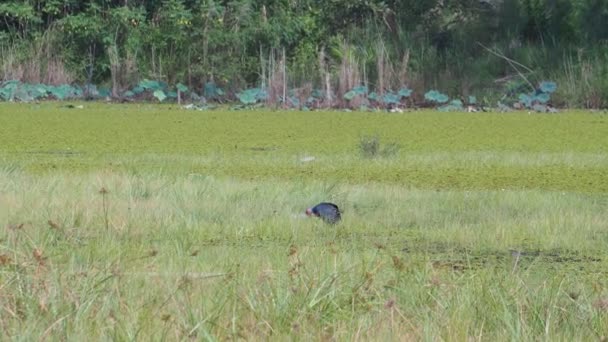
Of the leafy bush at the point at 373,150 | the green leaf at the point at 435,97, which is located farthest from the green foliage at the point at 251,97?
the leafy bush at the point at 373,150

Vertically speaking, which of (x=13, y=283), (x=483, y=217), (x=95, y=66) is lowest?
(x=95, y=66)

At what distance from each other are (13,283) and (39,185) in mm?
2629

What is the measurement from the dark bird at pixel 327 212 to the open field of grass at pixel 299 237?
48mm

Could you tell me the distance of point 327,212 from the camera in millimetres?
5117

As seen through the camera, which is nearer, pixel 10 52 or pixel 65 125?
pixel 65 125

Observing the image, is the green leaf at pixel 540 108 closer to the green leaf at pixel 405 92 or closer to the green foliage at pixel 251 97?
the green leaf at pixel 405 92

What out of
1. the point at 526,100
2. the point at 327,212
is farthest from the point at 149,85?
Answer: the point at 327,212

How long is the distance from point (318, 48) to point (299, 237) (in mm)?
11411

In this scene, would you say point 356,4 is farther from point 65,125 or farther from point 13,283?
point 13,283

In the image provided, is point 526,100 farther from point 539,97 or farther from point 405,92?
point 405,92

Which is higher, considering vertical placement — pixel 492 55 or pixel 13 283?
pixel 13 283

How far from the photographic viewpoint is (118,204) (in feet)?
17.6

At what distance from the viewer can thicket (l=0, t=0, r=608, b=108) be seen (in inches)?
536

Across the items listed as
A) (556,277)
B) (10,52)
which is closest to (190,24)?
(10,52)
